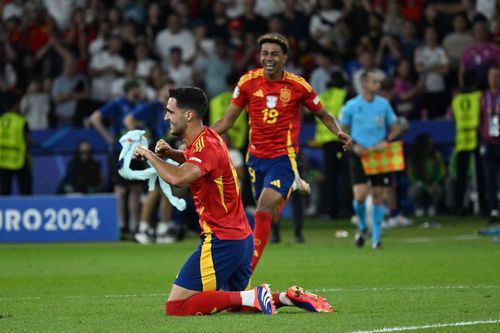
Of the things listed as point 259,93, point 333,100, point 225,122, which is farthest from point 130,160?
point 333,100

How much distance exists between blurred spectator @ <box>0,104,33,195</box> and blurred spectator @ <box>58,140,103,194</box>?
29.8 inches

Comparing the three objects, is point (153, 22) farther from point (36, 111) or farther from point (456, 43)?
point (456, 43)

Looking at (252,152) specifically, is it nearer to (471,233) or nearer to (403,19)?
(471,233)

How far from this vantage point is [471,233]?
19.7 meters

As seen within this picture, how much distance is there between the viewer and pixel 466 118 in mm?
21766

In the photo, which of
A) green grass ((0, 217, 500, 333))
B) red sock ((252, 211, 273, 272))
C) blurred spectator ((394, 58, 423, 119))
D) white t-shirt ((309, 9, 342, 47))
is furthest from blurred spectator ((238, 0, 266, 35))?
red sock ((252, 211, 273, 272))

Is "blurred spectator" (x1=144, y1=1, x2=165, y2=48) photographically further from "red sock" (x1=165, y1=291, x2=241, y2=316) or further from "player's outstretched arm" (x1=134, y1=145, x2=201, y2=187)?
"red sock" (x1=165, y1=291, x2=241, y2=316)

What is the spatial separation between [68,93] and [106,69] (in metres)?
0.95

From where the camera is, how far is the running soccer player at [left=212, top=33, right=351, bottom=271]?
42.0ft

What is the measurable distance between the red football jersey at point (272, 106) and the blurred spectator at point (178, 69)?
11083 mm

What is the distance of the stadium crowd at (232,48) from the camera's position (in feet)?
77.1

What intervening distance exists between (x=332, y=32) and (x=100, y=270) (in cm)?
1151

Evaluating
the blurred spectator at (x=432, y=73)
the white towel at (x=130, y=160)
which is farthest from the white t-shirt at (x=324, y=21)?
the white towel at (x=130, y=160)

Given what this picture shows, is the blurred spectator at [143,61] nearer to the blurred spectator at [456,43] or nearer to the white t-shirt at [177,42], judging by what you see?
the white t-shirt at [177,42]
